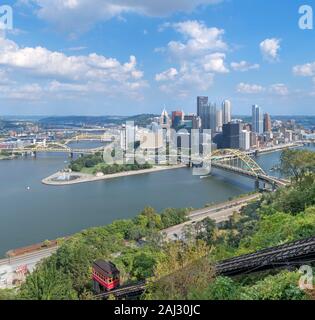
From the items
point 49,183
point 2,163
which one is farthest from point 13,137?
point 49,183

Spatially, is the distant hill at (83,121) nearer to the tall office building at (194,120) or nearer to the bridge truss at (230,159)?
the tall office building at (194,120)

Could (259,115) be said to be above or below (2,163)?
above

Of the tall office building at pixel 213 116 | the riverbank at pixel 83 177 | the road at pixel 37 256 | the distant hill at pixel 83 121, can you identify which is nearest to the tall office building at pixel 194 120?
the tall office building at pixel 213 116

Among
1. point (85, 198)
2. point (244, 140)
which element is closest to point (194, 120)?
point (244, 140)

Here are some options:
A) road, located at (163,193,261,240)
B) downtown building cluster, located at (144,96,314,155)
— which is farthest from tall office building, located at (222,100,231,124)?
road, located at (163,193,261,240)

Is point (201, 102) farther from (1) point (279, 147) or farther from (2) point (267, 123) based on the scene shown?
(1) point (279, 147)

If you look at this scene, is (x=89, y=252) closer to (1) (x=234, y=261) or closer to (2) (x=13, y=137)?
(1) (x=234, y=261)

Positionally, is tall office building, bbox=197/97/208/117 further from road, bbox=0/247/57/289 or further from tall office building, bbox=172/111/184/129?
road, bbox=0/247/57/289
